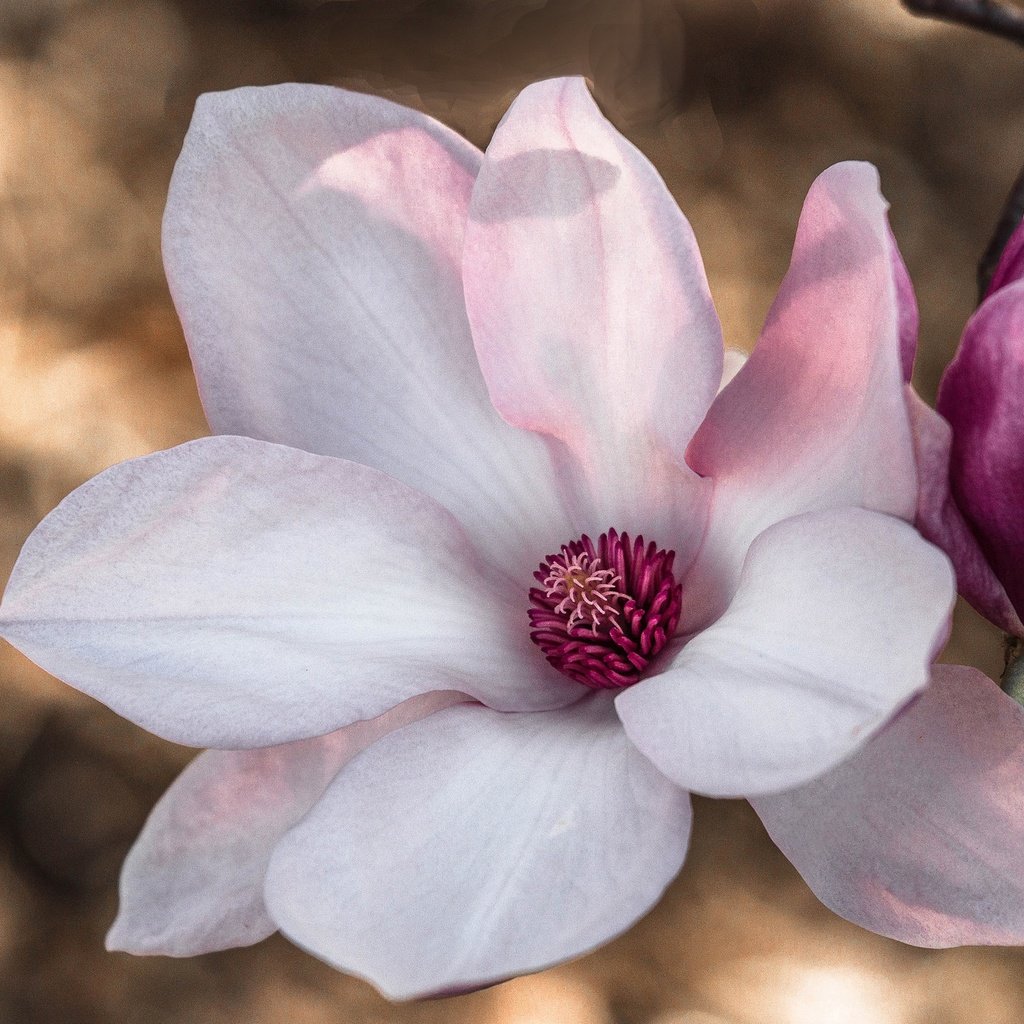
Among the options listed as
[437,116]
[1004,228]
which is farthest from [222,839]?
[437,116]

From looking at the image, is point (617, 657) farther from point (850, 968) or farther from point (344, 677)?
point (850, 968)

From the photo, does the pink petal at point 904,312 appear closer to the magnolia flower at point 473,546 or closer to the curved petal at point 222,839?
the magnolia flower at point 473,546

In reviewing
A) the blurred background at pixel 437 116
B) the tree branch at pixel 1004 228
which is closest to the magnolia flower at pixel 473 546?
the tree branch at pixel 1004 228

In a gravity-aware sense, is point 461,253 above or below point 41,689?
above

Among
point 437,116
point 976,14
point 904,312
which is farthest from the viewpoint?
point 437,116

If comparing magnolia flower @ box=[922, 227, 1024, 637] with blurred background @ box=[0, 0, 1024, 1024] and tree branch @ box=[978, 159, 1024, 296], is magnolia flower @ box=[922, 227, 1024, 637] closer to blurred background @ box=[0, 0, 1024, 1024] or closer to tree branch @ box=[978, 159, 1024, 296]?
tree branch @ box=[978, 159, 1024, 296]

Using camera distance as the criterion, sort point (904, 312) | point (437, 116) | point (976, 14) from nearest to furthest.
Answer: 1. point (904, 312)
2. point (976, 14)
3. point (437, 116)

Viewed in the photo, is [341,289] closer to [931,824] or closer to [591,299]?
[591,299]

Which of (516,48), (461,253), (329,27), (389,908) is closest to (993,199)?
(516,48)
